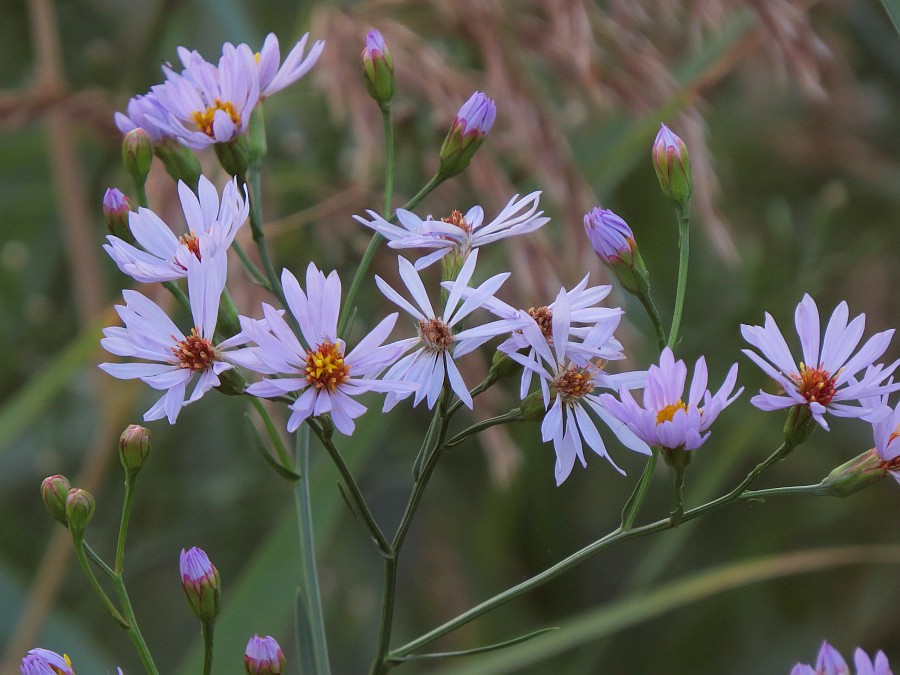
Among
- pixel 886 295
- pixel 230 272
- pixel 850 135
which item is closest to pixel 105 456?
pixel 230 272

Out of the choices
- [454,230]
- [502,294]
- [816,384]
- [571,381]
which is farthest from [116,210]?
[502,294]

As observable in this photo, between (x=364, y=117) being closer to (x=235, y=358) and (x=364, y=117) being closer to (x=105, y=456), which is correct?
(x=105, y=456)

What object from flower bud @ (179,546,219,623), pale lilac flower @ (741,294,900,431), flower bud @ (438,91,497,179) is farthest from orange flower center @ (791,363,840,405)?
flower bud @ (179,546,219,623)

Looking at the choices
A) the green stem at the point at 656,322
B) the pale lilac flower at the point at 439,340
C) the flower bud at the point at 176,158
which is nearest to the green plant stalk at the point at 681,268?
the green stem at the point at 656,322

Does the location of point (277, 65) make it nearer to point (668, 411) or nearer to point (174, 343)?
point (174, 343)

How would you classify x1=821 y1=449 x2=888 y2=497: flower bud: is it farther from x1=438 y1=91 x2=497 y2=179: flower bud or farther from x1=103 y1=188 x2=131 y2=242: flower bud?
x1=103 y1=188 x2=131 y2=242: flower bud
